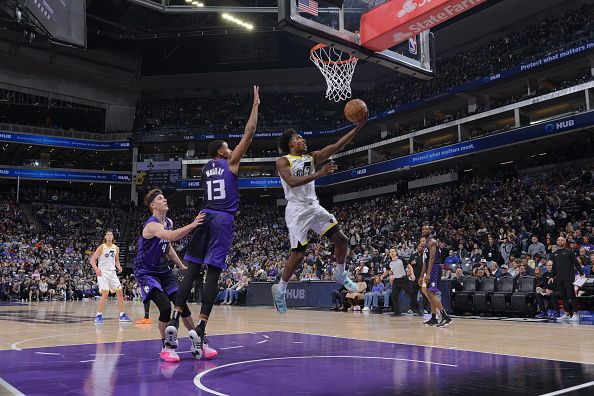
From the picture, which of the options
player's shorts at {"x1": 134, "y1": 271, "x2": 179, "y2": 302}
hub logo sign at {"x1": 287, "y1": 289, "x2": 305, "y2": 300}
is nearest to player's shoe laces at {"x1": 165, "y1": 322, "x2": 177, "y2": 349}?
player's shorts at {"x1": 134, "y1": 271, "x2": 179, "y2": 302}

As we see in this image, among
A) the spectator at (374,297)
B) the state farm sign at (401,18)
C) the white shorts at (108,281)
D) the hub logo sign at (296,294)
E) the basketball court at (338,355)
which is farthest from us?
the hub logo sign at (296,294)

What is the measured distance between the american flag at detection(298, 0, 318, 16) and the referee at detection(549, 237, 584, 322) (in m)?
6.83

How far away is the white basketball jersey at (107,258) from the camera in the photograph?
1110 cm

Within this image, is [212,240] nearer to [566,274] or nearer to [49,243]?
[566,274]

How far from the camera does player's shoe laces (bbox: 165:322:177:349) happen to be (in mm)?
5005

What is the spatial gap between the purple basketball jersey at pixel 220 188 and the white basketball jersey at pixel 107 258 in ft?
21.2

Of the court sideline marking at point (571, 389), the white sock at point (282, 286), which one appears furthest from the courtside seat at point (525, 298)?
the court sideline marking at point (571, 389)

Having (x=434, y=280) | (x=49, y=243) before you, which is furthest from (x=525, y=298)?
(x=49, y=243)

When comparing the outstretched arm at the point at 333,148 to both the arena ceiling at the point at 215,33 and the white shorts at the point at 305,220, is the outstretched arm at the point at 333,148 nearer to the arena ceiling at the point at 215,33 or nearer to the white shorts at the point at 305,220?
the white shorts at the point at 305,220

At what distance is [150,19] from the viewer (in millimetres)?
34875

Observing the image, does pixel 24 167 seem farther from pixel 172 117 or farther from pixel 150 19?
pixel 150 19

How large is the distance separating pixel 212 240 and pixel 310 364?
1.55 meters

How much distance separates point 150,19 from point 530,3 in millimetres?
23536

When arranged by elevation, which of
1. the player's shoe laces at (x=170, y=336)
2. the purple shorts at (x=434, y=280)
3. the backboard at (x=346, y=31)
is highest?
the backboard at (x=346, y=31)
